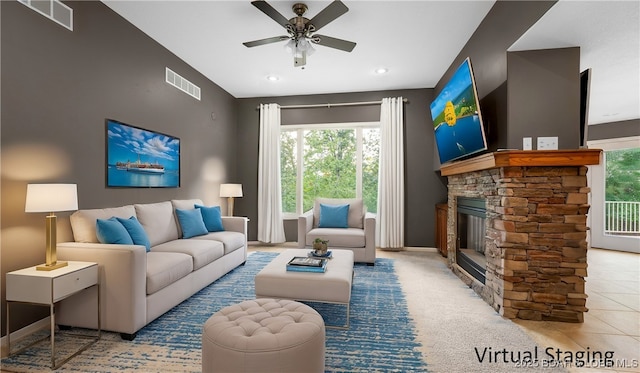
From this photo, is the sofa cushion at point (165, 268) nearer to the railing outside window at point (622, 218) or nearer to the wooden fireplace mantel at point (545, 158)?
the wooden fireplace mantel at point (545, 158)

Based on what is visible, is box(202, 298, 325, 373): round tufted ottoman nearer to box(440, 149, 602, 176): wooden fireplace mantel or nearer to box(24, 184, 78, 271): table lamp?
box(24, 184, 78, 271): table lamp

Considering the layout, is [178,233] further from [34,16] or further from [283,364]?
[283,364]

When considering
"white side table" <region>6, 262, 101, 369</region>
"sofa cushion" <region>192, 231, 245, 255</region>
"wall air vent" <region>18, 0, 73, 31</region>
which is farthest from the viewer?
"sofa cushion" <region>192, 231, 245, 255</region>

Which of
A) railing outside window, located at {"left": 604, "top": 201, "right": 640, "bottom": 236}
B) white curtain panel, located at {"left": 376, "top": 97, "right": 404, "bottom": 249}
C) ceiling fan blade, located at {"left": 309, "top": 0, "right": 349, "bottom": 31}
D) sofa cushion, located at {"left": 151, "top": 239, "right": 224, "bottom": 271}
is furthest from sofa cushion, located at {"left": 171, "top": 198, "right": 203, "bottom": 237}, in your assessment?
railing outside window, located at {"left": 604, "top": 201, "right": 640, "bottom": 236}

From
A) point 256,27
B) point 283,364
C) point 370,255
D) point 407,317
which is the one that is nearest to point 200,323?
point 283,364

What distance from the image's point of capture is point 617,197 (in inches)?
211

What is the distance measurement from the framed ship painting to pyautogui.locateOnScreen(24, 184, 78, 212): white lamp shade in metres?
0.94

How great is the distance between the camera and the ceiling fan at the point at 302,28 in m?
2.42

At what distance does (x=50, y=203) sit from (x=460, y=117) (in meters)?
3.50

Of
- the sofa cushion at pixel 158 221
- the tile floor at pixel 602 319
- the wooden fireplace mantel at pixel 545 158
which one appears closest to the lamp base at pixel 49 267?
the sofa cushion at pixel 158 221

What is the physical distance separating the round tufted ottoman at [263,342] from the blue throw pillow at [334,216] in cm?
286

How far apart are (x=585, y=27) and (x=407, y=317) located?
2.67 m

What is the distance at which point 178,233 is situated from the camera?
3582mm

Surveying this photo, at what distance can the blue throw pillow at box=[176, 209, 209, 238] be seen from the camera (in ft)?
11.5
